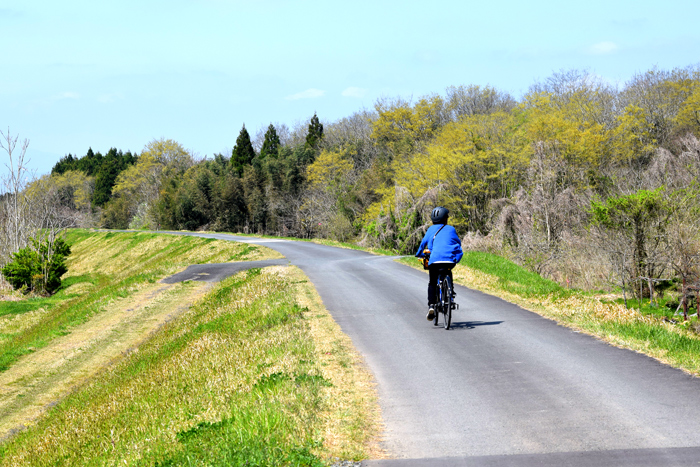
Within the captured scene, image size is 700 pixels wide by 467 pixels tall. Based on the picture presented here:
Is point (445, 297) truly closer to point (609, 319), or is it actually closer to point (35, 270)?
point (609, 319)

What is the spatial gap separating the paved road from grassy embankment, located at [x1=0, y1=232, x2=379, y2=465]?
50 centimetres

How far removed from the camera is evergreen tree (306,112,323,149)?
8668 cm

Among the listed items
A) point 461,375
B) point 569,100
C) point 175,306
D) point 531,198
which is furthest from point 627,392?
point 569,100

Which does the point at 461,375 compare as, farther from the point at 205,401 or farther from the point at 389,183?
the point at 389,183

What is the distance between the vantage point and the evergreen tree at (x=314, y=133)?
284ft

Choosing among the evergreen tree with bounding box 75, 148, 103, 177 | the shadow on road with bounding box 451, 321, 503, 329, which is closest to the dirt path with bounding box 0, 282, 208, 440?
the shadow on road with bounding box 451, 321, 503, 329

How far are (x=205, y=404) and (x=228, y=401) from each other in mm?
487

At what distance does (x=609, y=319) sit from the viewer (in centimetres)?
1111

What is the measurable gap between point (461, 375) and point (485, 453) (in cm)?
262

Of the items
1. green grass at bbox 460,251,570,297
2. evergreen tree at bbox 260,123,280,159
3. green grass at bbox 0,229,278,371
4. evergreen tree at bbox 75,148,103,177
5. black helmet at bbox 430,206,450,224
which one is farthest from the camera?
evergreen tree at bbox 75,148,103,177

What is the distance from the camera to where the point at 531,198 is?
3588 centimetres

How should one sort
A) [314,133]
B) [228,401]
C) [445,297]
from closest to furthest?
[228,401] → [445,297] → [314,133]

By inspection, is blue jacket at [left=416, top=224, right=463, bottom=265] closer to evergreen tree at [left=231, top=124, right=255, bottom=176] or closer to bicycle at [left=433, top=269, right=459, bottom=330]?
bicycle at [left=433, top=269, right=459, bottom=330]

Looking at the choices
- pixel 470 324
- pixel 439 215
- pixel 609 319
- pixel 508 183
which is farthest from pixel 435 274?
pixel 508 183
